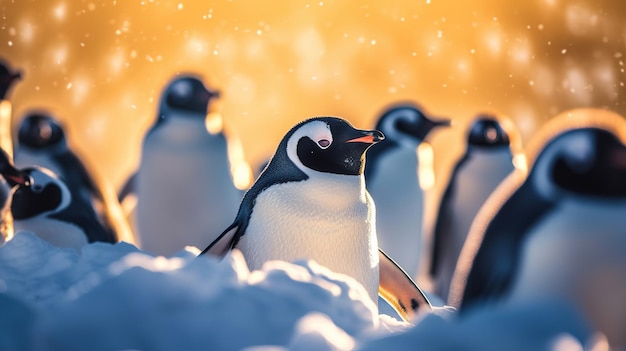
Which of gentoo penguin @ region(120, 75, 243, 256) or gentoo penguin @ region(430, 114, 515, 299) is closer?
gentoo penguin @ region(120, 75, 243, 256)

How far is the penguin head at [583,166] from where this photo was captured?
1085 mm

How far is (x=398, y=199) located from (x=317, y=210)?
4.85 ft

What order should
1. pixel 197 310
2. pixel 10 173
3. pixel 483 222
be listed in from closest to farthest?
pixel 197 310
pixel 483 222
pixel 10 173

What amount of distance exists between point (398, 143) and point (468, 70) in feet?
3.25

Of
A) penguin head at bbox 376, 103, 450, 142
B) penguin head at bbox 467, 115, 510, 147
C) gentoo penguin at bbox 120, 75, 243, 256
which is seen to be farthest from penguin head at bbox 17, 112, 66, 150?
penguin head at bbox 467, 115, 510, 147

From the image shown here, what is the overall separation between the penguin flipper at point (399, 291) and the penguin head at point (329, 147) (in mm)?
228

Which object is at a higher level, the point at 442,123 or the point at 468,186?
the point at 442,123

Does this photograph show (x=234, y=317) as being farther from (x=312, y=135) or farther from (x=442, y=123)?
(x=442, y=123)

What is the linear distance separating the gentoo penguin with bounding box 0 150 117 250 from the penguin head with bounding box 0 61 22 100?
0.80 meters

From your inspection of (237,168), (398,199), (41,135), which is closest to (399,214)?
(398,199)

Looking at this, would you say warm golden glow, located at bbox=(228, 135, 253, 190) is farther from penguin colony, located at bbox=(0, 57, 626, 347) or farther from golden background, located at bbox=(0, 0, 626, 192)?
penguin colony, located at bbox=(0, 57, 626, 347)

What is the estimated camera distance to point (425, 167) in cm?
299

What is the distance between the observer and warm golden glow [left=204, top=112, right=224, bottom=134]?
2.59m

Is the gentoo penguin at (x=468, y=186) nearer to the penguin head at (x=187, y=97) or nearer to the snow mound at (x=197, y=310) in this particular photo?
the penguin head at (x=187, y=97)
